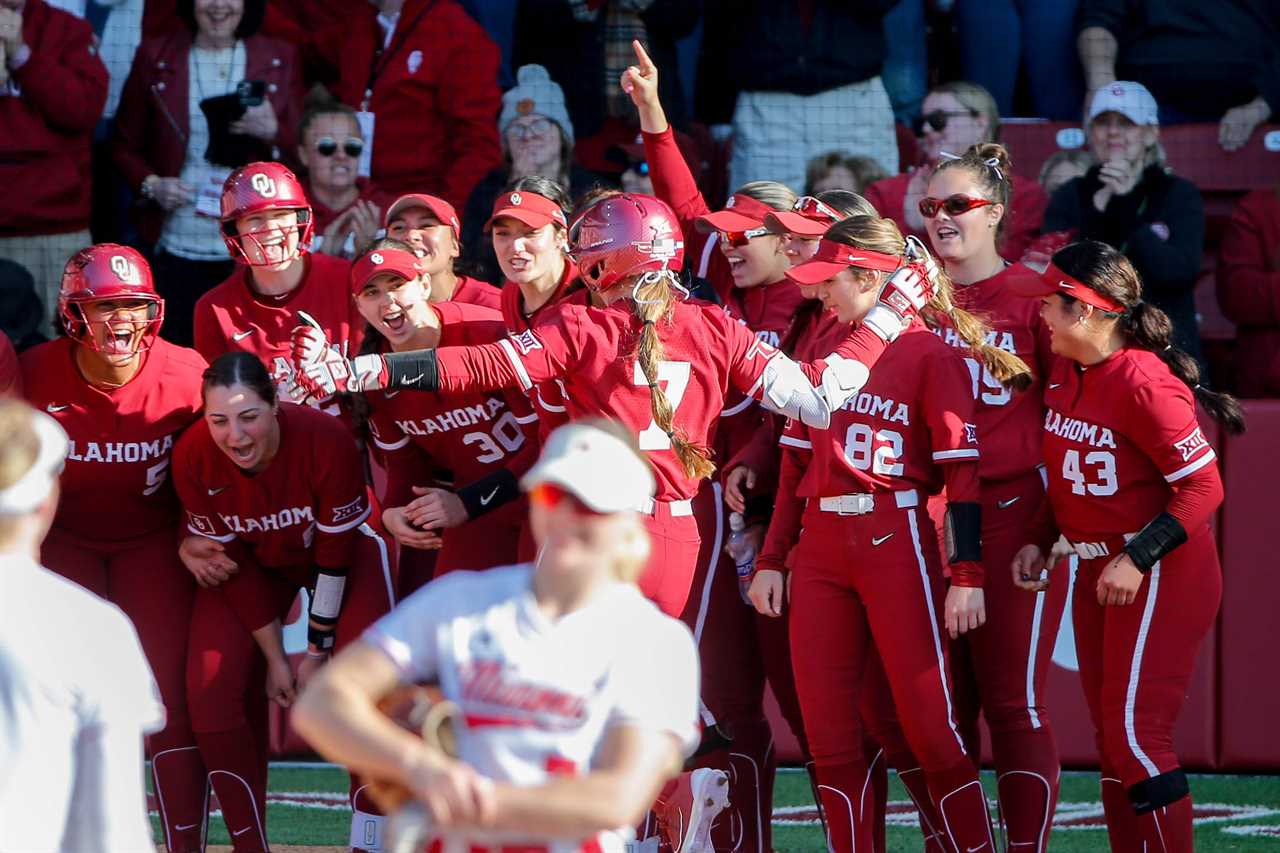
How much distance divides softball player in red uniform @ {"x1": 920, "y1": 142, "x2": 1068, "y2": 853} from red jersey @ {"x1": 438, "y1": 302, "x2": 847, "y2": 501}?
2.87 ft

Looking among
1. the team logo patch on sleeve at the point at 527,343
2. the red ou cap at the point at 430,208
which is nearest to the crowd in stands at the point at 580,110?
the red ou cap at the point at 430,208

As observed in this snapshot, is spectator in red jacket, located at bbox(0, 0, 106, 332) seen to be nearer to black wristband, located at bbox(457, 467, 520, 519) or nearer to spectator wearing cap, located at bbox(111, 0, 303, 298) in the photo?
spectator wearing cap, located at bbox(111, 0, 303, 298)

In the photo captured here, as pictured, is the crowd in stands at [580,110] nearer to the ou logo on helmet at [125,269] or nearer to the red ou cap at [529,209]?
the red ou cap at [529,209]

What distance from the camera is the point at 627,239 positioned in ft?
15.4

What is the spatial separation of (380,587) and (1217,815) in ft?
10.9

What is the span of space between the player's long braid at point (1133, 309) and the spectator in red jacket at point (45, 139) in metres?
4.85

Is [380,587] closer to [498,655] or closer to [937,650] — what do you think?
[937,650]

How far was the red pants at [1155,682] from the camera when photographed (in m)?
4.80

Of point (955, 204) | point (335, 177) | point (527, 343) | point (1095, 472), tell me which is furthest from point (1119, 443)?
point (335, 177)

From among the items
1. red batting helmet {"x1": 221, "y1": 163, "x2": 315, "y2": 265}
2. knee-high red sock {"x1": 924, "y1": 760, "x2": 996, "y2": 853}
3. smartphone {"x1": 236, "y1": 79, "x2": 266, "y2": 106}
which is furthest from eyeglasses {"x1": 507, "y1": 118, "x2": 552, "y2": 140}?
knee-high red sock {"x1": 924, "y1": 760, "x2": 996, "y2": 853}

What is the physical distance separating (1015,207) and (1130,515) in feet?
8.89

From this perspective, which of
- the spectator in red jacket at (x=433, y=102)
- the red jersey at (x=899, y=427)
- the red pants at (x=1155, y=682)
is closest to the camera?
the red pants at (x=1155, y=682)

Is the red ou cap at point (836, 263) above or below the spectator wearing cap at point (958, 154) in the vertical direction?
below

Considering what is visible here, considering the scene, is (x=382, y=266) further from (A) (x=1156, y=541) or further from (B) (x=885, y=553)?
(A) (x=1156, y=541)
